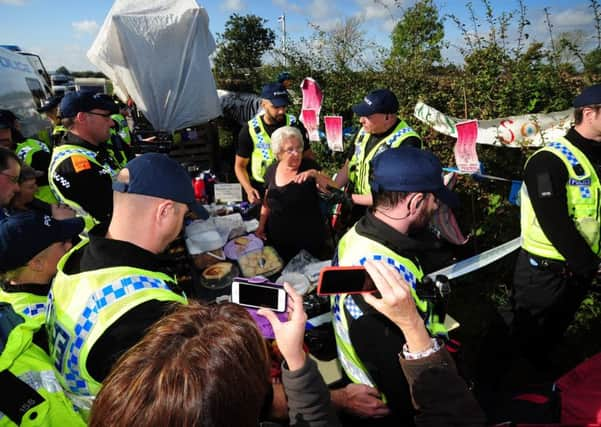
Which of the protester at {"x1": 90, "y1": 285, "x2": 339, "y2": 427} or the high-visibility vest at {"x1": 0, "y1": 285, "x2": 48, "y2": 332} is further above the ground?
the protester at {"x1": 90, "y1": 285, "x2": 339, "y2": 427}

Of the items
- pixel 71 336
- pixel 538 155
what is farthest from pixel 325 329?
pixel 538 155

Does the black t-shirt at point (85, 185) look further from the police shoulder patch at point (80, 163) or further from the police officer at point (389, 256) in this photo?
the police officer at point (389, 256)

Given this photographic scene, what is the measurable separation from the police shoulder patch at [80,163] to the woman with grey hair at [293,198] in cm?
154

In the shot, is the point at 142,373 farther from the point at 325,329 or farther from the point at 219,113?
the point at 219,113

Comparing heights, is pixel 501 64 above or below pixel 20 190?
above

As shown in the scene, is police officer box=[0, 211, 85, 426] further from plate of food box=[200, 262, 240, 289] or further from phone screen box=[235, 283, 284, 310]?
plate of food box=[200, 262, 240, 289]

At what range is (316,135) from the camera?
6.40 meters

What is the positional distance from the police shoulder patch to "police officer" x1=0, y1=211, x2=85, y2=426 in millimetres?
1219

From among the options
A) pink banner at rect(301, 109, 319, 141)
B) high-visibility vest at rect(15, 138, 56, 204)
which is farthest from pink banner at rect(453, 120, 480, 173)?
high-visibility vest at rect(15, 138, 56, 204)

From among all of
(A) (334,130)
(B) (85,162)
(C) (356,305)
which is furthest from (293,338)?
(A) (334,130)

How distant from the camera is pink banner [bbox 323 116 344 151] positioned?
5.59 metres


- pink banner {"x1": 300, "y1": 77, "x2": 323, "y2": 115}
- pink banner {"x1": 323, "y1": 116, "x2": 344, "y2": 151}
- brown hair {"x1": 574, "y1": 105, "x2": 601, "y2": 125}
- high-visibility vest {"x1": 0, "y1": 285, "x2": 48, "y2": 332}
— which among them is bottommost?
high-visibility vest {"x1": 0, "y1": 285, "x2": 48, "y2": 332}

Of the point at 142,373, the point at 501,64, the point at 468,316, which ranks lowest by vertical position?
the point at 468,316

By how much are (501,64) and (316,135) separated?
302 centimetres
